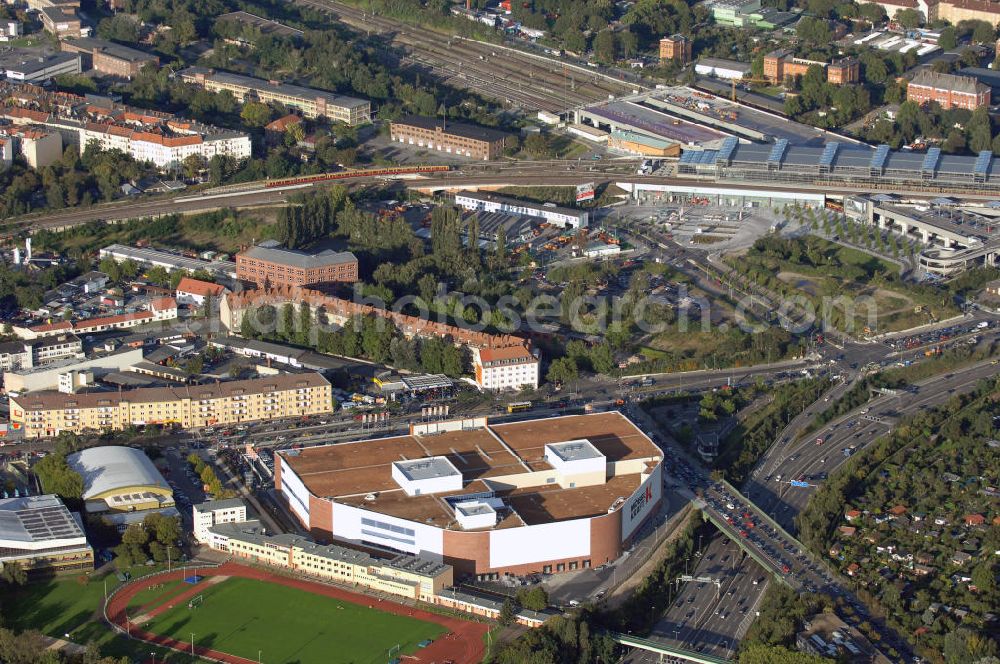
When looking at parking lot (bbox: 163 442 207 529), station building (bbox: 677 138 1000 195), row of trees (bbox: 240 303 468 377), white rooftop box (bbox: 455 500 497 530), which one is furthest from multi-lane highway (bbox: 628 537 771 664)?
station building (bbox: 677 138 1000 195)

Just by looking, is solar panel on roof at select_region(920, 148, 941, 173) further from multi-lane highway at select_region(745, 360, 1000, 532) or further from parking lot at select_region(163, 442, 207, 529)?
parking lot at select_region(163, 442, 207, 529)

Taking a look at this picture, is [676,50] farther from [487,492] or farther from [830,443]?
[487,492]

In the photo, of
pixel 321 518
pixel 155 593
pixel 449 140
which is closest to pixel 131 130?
pixel 449 140

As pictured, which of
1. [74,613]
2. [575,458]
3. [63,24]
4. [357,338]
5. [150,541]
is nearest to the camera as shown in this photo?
[74,613]

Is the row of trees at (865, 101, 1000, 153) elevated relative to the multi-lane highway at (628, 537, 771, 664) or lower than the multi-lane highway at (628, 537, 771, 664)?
elevated

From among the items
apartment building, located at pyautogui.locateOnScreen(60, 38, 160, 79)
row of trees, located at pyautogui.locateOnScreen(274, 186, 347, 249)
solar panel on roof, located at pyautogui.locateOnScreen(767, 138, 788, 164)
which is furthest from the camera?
apartment building, located at pyautogui.locateOnScreen(60, 38, 160, 79)

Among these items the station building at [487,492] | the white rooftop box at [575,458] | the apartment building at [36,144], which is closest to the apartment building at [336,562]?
the station building at [487,492]
